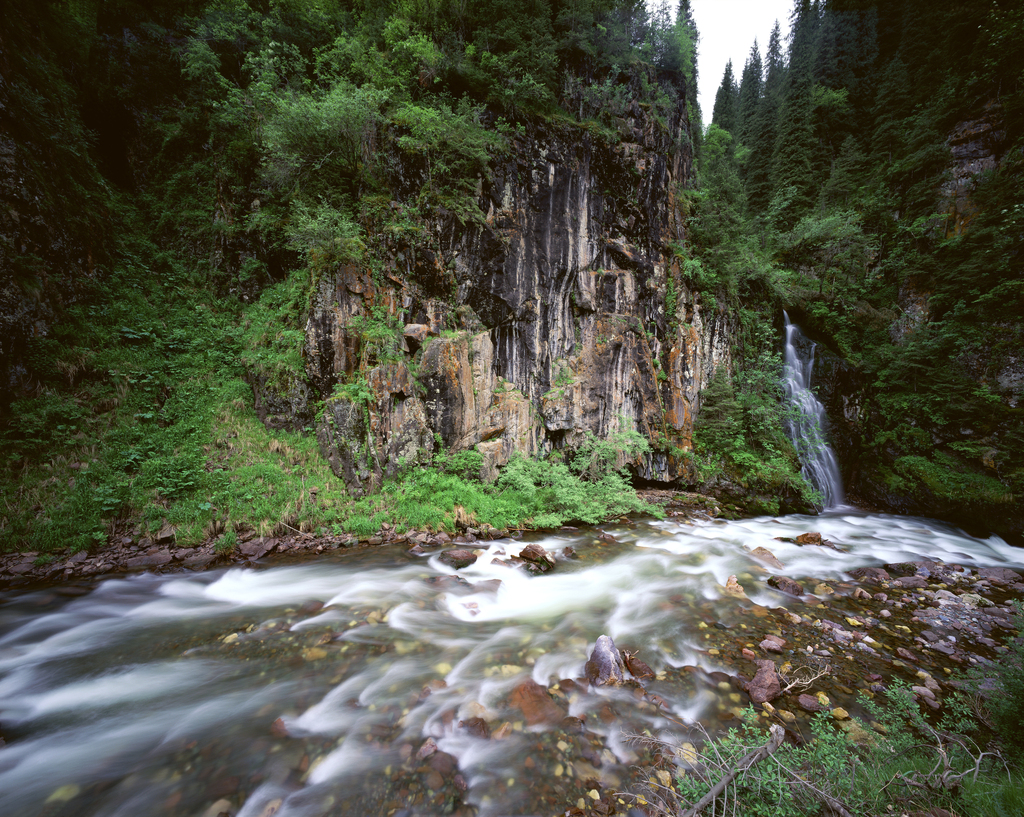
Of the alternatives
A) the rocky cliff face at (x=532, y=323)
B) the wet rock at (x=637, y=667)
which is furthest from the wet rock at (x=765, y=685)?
the rocky cliff face at (x=532, y=323)

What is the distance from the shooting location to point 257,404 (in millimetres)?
10219

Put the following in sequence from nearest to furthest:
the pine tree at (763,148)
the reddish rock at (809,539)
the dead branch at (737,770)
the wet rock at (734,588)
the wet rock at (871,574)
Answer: the dead branch at (737,770) → the wet rock at (734,588) → the wet rock at (871,574) → the reddish rock at (809,539) → the pine tree at (763,148)

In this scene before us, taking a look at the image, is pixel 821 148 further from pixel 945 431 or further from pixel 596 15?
pixel 945 431

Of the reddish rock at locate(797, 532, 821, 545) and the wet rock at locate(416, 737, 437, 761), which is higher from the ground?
the reddish rock at locate(797, 532, 821, 545)

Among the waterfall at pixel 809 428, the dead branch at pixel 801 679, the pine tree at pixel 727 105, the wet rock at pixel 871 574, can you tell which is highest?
the pine tree at pixel 727 105

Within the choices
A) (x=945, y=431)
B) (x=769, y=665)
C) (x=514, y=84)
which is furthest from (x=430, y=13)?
(x=945, y=431)

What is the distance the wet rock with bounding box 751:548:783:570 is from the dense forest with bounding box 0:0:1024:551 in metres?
3.33

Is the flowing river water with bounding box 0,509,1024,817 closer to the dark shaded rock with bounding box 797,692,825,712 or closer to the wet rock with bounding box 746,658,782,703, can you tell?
the wet rock with bounding box 746,658,782,703

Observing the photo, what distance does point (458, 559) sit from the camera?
7750 mm

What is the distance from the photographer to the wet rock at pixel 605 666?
4570 mm

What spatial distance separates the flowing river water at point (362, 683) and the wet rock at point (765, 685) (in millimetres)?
239

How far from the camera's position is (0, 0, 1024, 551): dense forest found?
345 inches

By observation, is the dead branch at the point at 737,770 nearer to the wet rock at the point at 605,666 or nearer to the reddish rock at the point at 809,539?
the wet rock at the point at 605,666

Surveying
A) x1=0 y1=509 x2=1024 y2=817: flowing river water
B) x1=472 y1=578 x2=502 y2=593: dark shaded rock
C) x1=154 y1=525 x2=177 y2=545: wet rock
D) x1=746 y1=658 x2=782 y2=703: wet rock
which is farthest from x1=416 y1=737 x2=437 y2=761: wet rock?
x1=154 y1=525 x2=177 y2=545: wet rock
